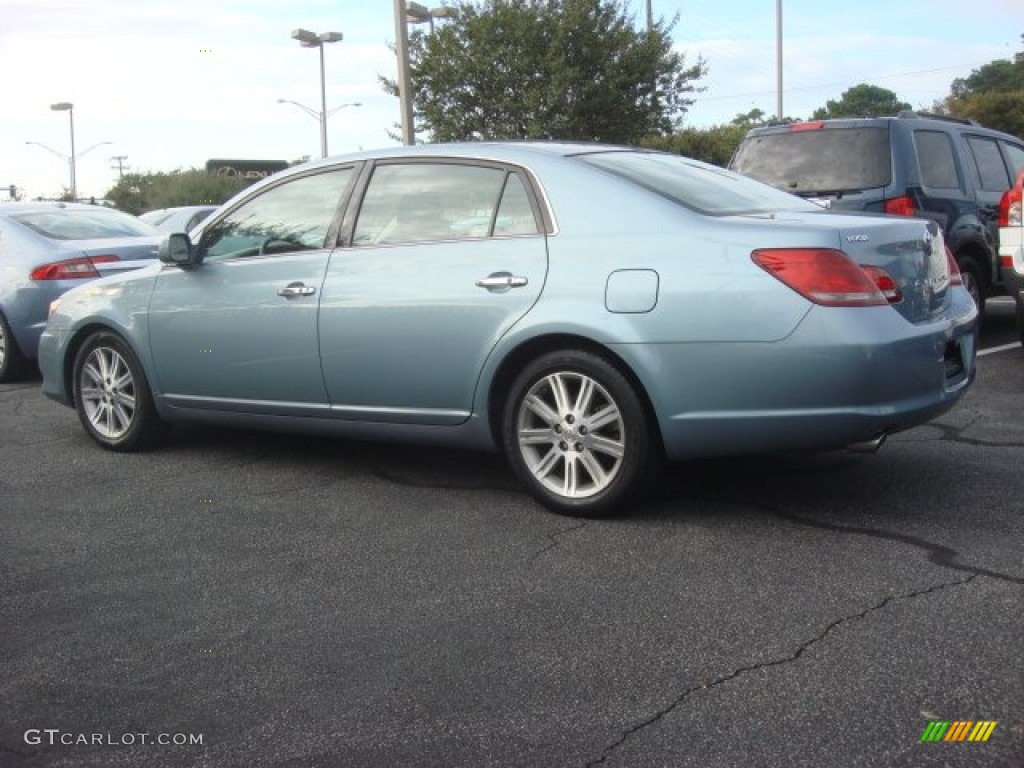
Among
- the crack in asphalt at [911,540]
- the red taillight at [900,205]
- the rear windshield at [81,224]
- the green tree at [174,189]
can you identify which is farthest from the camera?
the green tree at [174,189]

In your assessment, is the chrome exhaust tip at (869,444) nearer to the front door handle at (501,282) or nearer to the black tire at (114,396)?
the front door handle at (501,282)

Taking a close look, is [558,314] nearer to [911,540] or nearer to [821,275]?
[821,275]

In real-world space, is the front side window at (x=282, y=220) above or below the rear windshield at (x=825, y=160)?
below

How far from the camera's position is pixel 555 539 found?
4602 mm

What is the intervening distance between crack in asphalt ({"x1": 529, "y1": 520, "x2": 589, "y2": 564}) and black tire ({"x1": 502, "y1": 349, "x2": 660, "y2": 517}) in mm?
74

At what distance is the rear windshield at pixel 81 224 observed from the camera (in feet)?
32.1

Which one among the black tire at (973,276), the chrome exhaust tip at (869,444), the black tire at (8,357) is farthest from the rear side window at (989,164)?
the black tire at (8,357)

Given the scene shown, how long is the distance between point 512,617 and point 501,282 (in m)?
1.64

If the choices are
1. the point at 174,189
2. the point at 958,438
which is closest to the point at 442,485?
the point at 958,438

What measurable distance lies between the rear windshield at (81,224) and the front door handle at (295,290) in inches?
192

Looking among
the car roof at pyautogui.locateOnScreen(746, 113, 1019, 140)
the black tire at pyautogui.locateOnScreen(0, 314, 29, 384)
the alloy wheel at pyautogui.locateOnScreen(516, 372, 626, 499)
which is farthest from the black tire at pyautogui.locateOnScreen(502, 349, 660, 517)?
the black tire at pyautogui.locateOnScreen(0, 314, 29, 384)

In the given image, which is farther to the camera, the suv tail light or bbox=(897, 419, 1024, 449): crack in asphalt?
the suv tail light

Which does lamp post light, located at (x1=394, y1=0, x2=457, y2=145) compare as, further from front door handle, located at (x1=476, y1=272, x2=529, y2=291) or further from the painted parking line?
front door handle, located at (x1=476, y1=272, x2=529, y2=291)

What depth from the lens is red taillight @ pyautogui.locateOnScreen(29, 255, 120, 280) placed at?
9312mm
